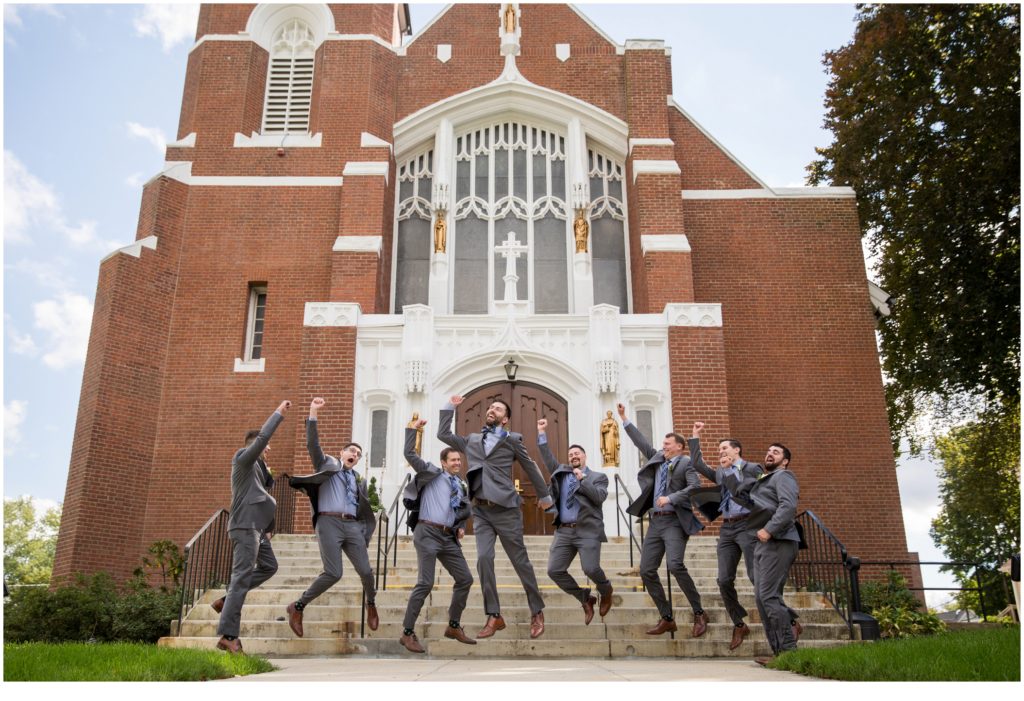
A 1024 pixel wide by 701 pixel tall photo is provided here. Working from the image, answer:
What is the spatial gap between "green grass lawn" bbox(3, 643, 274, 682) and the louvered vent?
43.5 ft

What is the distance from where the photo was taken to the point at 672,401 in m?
14.6

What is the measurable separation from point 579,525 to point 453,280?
945 cm

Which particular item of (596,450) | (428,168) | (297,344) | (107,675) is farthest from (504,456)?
(428,168)

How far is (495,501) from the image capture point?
7699 mm

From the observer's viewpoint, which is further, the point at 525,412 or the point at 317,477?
the point at 525,412

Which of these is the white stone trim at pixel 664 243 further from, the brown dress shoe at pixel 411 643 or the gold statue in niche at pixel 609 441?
the brown dress shoe at pixel 411 643

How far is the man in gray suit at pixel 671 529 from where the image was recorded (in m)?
8.25

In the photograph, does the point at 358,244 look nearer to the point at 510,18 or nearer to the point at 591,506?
the point at 510,18

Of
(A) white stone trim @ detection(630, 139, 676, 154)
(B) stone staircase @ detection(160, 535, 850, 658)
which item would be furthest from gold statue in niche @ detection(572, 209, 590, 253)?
(B) stone staircase @ detection(160, 535, 850, 658)

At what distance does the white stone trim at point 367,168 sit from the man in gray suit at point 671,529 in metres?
9.66

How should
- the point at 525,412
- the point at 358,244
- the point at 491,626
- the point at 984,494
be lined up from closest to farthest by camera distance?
the point at 491,626
the point at 525,412
the point at 358,244
the point at 984,494

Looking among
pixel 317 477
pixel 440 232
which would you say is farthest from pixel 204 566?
pixel 440 232

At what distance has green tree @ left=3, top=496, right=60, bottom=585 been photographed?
165 ft

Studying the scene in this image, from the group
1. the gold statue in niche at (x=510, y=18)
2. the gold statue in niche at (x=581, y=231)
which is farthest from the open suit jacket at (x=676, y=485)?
the gold statue in niche at (x=510, y=18)
